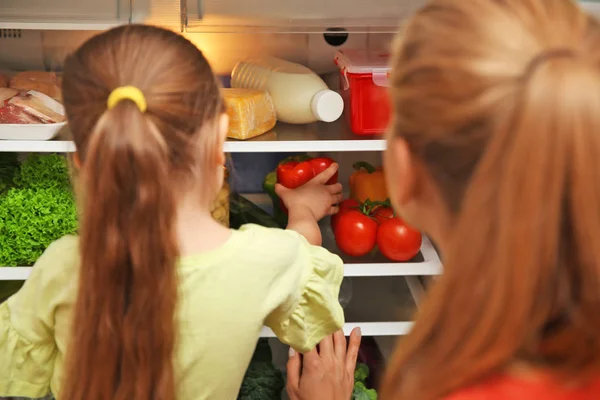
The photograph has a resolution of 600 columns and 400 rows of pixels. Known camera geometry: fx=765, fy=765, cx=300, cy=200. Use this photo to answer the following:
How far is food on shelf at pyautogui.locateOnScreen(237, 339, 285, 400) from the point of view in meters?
1.47

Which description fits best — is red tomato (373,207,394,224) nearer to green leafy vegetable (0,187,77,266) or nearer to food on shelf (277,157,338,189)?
food on shelf (277,157,338,189)

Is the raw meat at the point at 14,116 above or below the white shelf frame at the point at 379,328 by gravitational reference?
above

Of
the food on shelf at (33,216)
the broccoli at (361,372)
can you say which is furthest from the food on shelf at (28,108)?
the broccoli at (361,372)

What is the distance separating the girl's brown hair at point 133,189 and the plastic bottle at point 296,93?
464mm

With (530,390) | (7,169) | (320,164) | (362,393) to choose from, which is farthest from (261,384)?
(530,390)

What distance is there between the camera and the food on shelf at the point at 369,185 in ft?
5.31

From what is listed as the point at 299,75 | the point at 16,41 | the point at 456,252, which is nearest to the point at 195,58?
the point at 456,252

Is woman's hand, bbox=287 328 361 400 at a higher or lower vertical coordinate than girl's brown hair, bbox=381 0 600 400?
lower

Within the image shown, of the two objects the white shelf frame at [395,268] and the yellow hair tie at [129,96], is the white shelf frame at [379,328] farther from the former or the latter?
the yellow hair tie at [129,96]

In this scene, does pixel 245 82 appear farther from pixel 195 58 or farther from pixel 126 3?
pixel 195 58

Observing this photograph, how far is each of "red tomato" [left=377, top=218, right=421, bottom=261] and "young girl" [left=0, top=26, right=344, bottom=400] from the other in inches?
15.5

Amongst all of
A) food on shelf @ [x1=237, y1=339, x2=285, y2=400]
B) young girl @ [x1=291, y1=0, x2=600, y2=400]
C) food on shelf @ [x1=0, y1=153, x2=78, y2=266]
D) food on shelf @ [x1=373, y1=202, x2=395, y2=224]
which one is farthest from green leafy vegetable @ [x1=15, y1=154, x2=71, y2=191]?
young girl @ [x1=291, y1=0, x2=600, y2=400]

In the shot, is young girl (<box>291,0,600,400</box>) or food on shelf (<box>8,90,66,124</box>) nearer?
young girl (<box>291,0,600,400</box>)

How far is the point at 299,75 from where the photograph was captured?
149 cm
